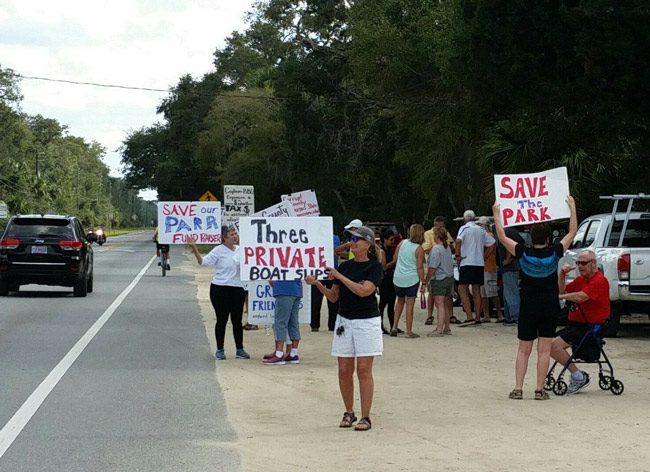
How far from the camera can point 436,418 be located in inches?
444

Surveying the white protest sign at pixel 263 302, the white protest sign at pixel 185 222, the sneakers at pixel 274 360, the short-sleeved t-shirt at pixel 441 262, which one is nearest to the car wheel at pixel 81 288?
the white protest sign at pixel 185 222

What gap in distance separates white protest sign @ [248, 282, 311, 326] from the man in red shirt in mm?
4536

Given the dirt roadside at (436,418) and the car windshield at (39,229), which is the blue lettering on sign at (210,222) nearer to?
the dirt roadside at (436,418)

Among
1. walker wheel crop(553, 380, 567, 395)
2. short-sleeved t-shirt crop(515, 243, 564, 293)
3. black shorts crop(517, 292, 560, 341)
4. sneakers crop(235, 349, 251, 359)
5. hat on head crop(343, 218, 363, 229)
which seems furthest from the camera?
sneakers crop(235, 349, 251, 359)

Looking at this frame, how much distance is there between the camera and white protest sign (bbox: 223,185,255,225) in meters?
31.6

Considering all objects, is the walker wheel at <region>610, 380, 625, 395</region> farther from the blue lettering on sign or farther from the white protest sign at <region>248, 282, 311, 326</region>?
the blue lettering on sign

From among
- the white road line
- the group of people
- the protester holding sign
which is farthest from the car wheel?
the protester holding sign

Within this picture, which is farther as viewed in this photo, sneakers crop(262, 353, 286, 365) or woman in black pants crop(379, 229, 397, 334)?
woman in black pants crop(379, 229, 397, 334)

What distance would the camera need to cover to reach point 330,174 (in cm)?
5719

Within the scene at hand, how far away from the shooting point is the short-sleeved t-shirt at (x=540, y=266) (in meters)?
12.3

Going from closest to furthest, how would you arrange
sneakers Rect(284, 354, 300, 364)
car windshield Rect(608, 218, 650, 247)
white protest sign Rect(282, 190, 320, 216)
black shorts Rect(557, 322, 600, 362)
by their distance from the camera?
black shorts Rect(557, 322, 600, 362) → sneakers Rect(284, 354, 300, 364) → car windshield Rect(608, 218, 650, 247) → white protest sign Rect(282, 190, 320, 216)

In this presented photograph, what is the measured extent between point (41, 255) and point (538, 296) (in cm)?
1758

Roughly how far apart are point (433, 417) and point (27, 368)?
18.5ft

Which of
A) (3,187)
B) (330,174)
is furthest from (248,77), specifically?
(330,174)
